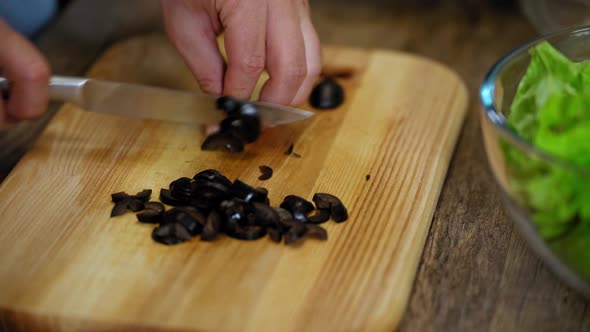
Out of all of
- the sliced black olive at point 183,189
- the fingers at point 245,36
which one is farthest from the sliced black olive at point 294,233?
the fingers at point 245,36

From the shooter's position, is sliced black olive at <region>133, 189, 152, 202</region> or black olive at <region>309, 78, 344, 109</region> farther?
black olive at <region>309, 78, 344, 109</region>

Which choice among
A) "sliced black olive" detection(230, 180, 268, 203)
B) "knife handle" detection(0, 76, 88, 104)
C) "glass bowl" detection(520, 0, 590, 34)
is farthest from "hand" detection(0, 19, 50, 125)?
"glass bowl" detection(520, 0, 590, 34)

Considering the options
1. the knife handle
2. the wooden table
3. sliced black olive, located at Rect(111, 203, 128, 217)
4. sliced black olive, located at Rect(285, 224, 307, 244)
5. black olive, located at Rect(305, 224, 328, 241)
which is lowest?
the wooden table

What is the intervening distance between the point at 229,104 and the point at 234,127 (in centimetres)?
6

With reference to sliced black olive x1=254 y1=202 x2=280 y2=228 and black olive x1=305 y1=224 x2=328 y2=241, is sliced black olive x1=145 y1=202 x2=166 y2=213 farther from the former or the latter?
black olive x1=305 y1=224 x2=328 y2=241

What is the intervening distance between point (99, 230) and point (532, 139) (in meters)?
0.93

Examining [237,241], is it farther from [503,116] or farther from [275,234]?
[503,116]

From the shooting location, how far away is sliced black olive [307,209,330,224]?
1.47 meters

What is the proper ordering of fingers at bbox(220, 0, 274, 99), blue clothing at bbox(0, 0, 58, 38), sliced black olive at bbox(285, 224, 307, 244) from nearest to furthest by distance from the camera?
1. sliced black olive at bbox(285, 224, 307, 244)
2. fingers at bbox(220, 0, 274, 99)
3. blue clothing at bbox(0, 0, 58, 38)

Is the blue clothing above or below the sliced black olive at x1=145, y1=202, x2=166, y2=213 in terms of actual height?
below

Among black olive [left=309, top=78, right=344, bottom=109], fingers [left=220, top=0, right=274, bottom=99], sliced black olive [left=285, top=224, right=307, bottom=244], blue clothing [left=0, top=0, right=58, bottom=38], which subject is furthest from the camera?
blue clothing [left=0, top=0, right=58, bottom=38]

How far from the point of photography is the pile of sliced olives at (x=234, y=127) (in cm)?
167

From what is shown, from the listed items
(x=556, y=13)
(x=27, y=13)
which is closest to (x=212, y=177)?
(x=27, y=13)

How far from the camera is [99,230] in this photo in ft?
4.84
